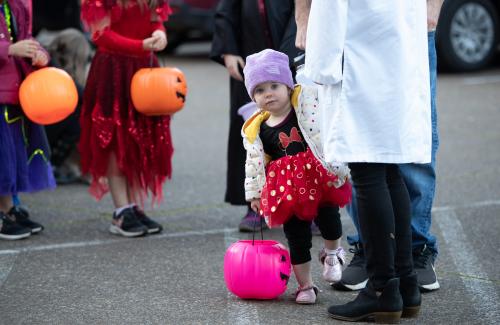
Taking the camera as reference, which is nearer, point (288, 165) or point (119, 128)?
point (288, 165)

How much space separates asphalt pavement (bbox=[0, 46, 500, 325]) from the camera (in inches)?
174

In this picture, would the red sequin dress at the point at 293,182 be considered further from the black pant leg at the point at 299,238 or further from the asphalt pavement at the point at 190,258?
the asphalt pavement at the point at 190,258

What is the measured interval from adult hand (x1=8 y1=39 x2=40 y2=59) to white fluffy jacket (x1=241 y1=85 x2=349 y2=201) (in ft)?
5.86

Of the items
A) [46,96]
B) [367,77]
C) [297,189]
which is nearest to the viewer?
[367,77]

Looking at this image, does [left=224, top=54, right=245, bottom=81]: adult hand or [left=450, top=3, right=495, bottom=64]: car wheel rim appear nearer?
[left=224, top=54, right=245, bottom=81]: adult hand

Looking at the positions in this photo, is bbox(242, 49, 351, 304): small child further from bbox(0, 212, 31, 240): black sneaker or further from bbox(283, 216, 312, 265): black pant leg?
bbox(0, 212, 31, 240): black sneaker

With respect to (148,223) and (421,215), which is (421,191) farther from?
(148,223)

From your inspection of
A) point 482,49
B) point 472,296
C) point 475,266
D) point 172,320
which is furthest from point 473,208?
point 482,49

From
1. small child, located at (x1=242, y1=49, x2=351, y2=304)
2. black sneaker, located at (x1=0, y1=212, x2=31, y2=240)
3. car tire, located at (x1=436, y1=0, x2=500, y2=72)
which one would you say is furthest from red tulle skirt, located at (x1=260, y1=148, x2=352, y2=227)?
car tire, located at (x1=436, y1=0, x2=500, y2=72)

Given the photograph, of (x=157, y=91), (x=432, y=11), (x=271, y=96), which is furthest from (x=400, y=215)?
(x=157, y=91)

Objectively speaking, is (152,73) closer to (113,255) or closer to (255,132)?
(113,255)

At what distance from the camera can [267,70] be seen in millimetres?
4391

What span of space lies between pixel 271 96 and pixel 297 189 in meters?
0.43

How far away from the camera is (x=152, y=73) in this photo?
18.8 ft
